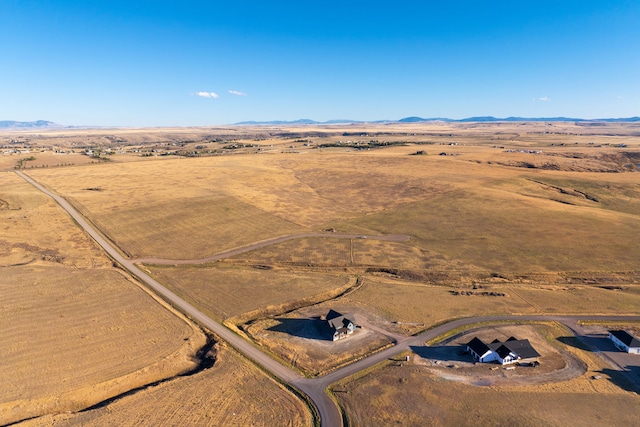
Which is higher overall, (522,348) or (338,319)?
(338,319)

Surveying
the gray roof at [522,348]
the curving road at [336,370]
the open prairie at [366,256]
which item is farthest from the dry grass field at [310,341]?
the gray roof at [522,348]

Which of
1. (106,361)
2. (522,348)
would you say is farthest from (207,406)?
(522,348)

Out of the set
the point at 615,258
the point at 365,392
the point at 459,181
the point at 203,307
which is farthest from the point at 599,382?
the point at 459,181

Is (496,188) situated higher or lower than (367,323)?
higher

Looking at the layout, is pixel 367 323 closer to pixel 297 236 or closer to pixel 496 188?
pixel 297 236

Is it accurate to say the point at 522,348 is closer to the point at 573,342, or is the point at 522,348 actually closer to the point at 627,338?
the point at 573,342
